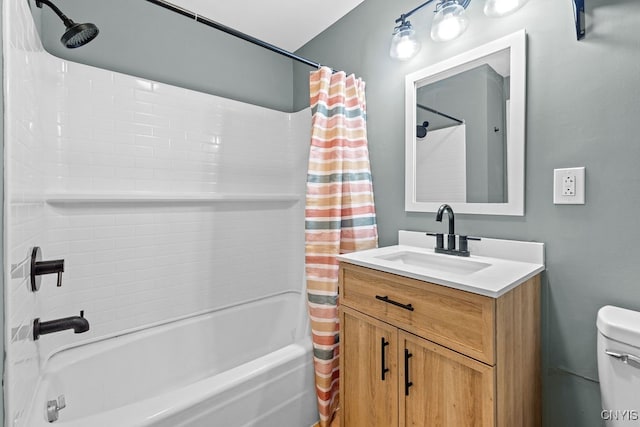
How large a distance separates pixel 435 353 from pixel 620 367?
1.61ft

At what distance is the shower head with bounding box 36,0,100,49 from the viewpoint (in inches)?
43.9

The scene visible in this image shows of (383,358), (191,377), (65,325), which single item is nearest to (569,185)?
(383,358)

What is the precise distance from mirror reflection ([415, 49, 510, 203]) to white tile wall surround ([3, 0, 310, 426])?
104 cm

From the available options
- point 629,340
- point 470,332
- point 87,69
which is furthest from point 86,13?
point 629,340

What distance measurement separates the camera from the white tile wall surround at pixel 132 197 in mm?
1047

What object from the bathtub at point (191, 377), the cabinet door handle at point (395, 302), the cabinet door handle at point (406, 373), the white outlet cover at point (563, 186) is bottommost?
the bathtub at point (191, 377)

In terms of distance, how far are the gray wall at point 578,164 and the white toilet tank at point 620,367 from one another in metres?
0.19

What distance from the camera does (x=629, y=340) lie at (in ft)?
2.66

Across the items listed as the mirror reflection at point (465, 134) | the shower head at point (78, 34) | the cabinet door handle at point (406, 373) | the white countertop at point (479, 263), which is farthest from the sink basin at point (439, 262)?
the shower head at point (78, 34)

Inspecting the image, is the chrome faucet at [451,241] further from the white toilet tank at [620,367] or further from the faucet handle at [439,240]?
the white toilet tank at [620,367]

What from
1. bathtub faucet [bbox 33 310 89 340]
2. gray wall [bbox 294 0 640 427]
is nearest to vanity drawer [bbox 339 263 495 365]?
gray wall [bbox 294 0 640 427]

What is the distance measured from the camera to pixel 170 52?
1.92 m

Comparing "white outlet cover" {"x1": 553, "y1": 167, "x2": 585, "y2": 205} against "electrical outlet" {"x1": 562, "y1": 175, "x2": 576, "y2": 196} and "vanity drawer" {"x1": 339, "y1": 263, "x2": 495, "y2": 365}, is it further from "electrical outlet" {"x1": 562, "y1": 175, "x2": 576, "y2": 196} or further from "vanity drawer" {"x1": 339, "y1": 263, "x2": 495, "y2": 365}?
"vanity drawer" {"x1": 339, "y1": 263, "x2": 495, "y2": 365}

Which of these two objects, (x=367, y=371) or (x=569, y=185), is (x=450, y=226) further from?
(x=367, y=371)
